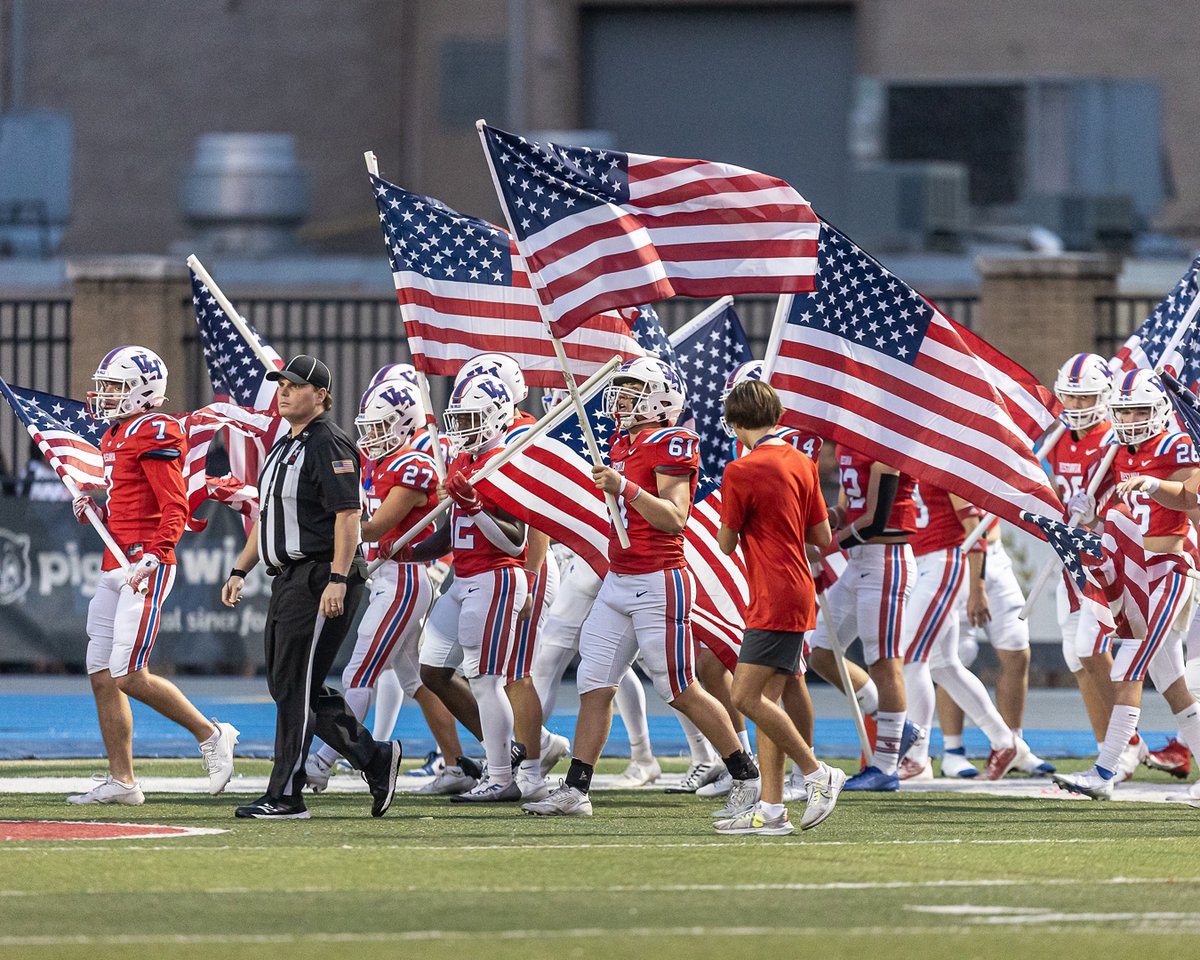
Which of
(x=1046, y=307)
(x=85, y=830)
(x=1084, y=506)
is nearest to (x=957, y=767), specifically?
(x=1084, y=506)

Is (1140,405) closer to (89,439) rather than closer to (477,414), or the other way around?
(477,414)

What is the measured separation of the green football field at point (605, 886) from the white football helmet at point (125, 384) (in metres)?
1.87

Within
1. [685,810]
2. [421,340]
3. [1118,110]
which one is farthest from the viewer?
[1118,110]

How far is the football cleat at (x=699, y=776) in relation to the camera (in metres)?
12.4

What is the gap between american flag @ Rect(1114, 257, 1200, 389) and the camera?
43.4 feet

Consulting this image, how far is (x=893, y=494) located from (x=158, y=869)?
4.85 meters

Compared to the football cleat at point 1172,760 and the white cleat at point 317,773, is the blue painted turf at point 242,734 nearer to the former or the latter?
the football cleat at point 1172,760

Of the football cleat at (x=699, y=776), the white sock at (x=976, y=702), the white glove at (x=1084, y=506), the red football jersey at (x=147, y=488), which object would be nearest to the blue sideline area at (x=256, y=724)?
the white sock at (x=976, y=702)

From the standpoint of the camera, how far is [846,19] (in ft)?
120

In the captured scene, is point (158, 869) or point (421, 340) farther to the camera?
point (421, 340)

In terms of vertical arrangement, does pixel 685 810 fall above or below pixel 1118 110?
below

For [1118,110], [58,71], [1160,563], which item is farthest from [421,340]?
[58,71]

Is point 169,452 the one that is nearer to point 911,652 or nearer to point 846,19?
point 911,652

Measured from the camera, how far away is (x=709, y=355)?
43.7ft
